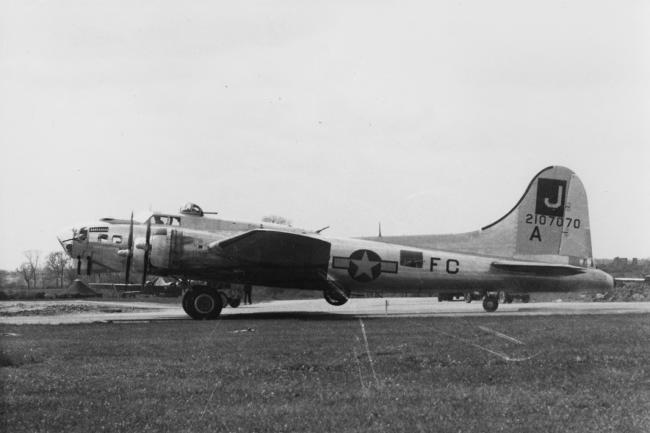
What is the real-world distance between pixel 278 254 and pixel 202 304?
264 centimetres

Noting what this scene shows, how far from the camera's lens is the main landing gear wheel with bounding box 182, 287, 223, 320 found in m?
18.8

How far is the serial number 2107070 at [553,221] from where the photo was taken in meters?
20.9

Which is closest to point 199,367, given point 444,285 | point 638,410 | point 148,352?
point 148,352

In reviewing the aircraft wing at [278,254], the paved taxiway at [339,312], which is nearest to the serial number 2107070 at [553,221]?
the paved taxiway at [339,312]

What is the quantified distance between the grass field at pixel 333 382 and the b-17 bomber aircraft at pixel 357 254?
5783mm

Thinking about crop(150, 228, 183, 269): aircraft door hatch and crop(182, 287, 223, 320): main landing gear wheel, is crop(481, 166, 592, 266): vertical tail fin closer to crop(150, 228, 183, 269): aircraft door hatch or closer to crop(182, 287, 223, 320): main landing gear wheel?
crop(182, 287, 223, 320): main landing gear wheel

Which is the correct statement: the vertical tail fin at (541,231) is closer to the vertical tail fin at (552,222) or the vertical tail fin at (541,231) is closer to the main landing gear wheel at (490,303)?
the vertical tail fin at (552,222)

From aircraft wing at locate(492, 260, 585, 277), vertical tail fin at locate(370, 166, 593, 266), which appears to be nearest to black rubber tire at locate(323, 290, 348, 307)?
vertical tail fin at locate(370, 166, 593, 266)

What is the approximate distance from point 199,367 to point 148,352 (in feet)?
6.47

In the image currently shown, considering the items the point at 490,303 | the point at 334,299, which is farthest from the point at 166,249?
the point at 490,303

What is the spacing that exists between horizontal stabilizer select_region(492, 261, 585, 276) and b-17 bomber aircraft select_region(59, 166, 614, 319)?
3 cm

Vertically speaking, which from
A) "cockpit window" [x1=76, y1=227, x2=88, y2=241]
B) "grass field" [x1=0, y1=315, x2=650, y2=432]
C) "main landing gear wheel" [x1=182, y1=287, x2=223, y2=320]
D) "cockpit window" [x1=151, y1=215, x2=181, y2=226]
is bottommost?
"grass field" [x1=0, y1=315, x2=650, y2=432]

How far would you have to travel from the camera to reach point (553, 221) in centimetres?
2102

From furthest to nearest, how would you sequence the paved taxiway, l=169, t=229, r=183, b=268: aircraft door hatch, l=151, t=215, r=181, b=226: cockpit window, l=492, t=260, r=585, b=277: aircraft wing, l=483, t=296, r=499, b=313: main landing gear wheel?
1. l=483, t=296, r=499, b=313: main landing gear wheel
2. l=492, t=260, r=585, b=277: aircraft wing
3. the paved taxiway
4. l=151, t=215, r=181, b=226: cockpit window
5. l=169, t=229, r=183, b=268: aircraft door hatch
